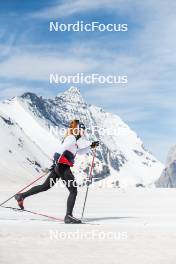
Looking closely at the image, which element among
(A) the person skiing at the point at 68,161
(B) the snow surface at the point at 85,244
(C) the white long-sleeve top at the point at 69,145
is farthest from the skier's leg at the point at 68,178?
(B) the snow surface at the point at 85,244

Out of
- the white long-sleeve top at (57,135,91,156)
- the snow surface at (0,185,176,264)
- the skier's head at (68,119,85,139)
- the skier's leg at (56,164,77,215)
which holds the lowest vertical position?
the snow surface at (0,185,176,264)

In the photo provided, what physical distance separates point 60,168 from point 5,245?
3.59m

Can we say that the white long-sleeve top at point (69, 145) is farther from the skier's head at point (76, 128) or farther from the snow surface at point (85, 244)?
the snow surface at point (85, 244)

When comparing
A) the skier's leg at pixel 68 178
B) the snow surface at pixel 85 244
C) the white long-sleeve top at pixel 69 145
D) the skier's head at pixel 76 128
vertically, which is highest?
the skier's head at pixel 76 128

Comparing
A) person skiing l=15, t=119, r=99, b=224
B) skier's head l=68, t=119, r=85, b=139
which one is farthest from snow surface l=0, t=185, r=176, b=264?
skier's head l=68, t=119, r=85, b=139

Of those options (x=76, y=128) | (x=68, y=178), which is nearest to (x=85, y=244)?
(x=68, y=178)

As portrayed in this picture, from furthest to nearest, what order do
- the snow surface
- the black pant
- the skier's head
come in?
1. the black pant
2. the skier's head
3. the snow surface

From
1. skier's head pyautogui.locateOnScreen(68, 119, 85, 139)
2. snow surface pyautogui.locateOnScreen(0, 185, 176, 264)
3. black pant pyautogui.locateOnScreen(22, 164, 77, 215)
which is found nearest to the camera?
snow surface pyautogui.locateOnScreen(0, 185, 176, 264)

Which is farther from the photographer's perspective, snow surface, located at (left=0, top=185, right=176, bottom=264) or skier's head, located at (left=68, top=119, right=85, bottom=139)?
skier's head, located at (left=68, top=119, right=85, bottom=139)

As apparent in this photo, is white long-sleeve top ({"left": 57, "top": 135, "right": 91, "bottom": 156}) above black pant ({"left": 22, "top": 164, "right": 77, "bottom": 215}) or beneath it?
above

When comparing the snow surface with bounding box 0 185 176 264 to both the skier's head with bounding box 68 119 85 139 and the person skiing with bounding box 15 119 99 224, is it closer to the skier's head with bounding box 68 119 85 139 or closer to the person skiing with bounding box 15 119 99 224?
the person skiing with bounding box 15 119 99 224

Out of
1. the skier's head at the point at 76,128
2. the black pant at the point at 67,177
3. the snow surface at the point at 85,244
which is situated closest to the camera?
the snow surface at the point at 85,244

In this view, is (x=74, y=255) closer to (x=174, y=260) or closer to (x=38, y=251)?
(x=38, y=251)

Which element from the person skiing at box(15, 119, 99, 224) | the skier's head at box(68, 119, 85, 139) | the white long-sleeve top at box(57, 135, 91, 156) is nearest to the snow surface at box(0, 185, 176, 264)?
the person skiing at box(15, 119, 99, 224)
